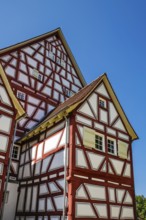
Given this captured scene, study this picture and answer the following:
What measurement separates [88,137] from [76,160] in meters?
1.98

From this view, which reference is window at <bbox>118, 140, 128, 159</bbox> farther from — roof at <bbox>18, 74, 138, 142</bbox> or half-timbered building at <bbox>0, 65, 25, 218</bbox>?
half-timbered building at <bbox>0, 65, 25, 218</bbox>

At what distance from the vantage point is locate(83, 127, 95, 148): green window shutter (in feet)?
49.8

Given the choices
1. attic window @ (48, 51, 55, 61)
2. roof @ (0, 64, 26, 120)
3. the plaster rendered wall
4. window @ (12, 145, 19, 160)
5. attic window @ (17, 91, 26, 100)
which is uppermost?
attic window @ (48, 51, 55, 61)

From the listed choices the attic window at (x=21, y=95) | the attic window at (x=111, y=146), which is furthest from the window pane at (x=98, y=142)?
the attic window at (x=21, y=95)

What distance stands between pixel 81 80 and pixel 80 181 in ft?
54.3

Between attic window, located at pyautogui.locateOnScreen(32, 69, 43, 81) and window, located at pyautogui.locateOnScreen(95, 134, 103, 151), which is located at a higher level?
attic window, located at pyautogui.locateOnScreen(32, 69, 43, 81)

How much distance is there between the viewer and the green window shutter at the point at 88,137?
49.8ft

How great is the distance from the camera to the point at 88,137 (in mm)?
15500

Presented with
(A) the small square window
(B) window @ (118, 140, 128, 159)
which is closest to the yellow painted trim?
(B) window @ (118, 140, 128, 159)

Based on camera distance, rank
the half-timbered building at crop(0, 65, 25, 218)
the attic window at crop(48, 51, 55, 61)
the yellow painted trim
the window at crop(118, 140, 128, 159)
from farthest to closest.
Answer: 1. the attic window at crop(48, 51, 55, 61)
2. the yellow painted trim
3. the window at crop(118, 140, 128, 159)
4. the half-timbered building at crop(0, 65, 25, 218)

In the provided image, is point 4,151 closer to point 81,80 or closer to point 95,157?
point 95,157

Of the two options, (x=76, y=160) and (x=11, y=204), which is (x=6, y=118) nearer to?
(x=76, y=160)

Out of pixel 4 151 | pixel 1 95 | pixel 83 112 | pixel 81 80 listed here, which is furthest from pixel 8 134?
pixel 81 80

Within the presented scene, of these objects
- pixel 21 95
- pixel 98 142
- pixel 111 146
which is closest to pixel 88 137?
pixel 98 142
